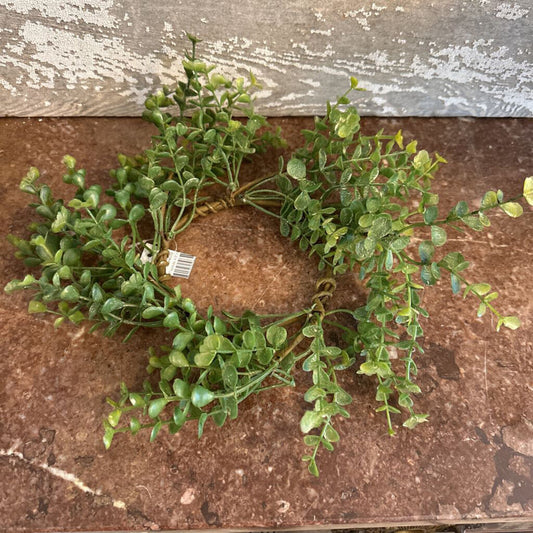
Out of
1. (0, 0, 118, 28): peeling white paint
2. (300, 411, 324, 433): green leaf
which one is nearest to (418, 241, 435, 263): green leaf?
(300, 411, 324, 433): green leaf

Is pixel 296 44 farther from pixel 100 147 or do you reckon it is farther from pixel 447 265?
pixel 447 265

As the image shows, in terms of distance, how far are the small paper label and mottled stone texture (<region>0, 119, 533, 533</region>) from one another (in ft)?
0.07

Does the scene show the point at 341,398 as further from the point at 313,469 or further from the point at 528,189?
the point at 528,189

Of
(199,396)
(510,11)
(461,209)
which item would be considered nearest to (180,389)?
(199,396)

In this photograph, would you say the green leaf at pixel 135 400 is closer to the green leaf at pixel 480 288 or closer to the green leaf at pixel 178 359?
the green leaf at pixel 178 359

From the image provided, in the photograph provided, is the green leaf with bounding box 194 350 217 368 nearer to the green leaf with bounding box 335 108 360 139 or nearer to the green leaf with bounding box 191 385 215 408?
the green leaf with bounding box 191 385 215 408

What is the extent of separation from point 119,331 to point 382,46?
2.58ft

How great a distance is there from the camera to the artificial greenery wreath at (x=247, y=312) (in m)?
0.77

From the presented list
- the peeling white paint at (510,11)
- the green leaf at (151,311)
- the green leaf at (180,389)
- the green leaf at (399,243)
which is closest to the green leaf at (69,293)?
the green leaf at (151,311)

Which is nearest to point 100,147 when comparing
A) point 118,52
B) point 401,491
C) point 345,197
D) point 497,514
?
point 118,52

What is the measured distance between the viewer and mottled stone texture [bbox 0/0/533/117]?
1.06 m

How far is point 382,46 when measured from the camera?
113 centimetres

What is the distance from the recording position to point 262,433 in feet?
2.82

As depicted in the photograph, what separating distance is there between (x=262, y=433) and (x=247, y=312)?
0.64 ft
